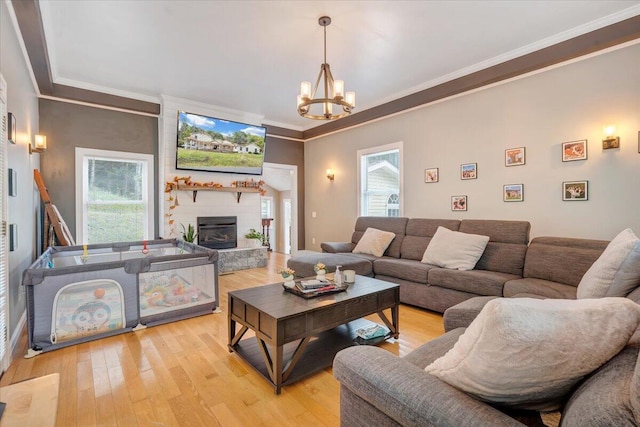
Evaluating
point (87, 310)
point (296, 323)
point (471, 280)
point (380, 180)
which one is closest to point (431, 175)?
point (380, 180)

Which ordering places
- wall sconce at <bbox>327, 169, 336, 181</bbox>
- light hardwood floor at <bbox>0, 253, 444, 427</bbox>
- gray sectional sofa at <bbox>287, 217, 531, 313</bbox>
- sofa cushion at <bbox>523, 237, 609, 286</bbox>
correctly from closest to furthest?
light hardwood floor at <bbox>0, 253, 444, 427</bbox> → sofa cushion at <bbox>523, 237, 609, 286</bbox> → gray sectional sofa at <bbox>287, 217, 531, 313</bbox> → wall sconce at <bbox>327, 169, 336, 181</bbox>

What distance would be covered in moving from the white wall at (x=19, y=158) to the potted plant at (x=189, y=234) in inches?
73.8

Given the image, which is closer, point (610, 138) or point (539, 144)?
point (610, 138)

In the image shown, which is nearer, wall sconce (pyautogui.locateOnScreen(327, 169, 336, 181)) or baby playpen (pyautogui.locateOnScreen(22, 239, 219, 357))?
baby playpen (pyautogui.locateOnScreen(22, 239, 219, 357))

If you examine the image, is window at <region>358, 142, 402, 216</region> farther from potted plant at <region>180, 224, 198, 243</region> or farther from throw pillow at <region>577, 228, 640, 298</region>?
throw pillow at <region>577, 228, 640, 298</region>

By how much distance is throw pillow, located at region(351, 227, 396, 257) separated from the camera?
4457 millimetres

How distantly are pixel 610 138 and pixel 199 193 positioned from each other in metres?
5.58

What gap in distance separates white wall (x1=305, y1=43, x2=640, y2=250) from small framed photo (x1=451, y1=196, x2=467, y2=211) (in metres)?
0.06

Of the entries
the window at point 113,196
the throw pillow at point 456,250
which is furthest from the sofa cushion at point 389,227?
the window at point 113,196

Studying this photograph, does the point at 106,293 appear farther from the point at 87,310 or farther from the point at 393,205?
the point at 393,205

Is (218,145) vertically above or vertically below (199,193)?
above

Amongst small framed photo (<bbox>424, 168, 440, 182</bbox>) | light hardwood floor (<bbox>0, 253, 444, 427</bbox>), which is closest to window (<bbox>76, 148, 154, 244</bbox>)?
light hardwood floor (<bbox>0, 253, 444, 427</bbox>)

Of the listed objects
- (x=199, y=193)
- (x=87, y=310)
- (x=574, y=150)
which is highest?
(x=574, y=150)

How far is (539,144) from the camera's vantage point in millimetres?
3635
